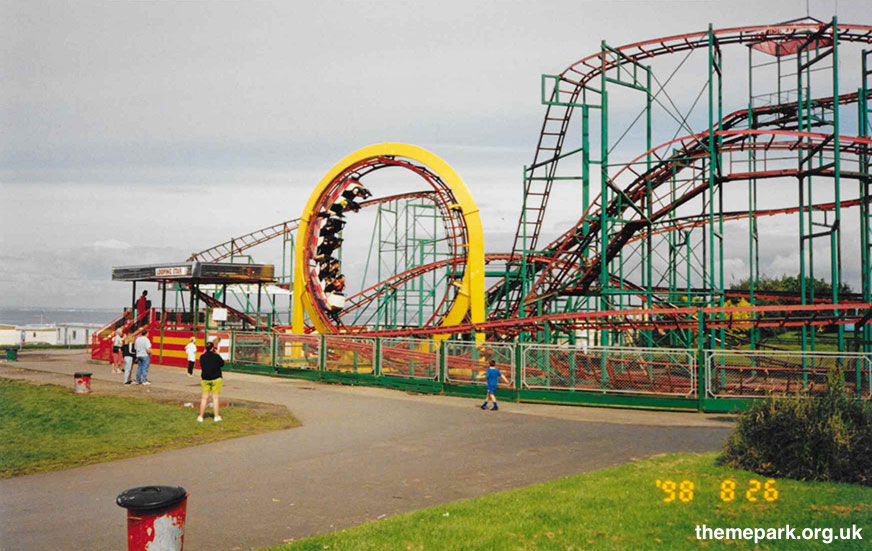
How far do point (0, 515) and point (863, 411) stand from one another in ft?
34.8

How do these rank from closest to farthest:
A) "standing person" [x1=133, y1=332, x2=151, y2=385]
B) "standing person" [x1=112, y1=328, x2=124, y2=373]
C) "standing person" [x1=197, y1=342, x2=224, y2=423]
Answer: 1. "standing person" [x1=197, y1=342, x2=224, y2=423]
2. "standing person" [x1=133, y1=332, x2=151, y2=385]
3. "standing person" [x1=112, y1=328, x2=124, y2=373]

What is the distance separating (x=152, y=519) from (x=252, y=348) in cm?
2284

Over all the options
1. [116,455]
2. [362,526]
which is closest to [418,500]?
[362,526]

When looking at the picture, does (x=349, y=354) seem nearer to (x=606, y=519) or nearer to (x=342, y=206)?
(x=342, y=206)

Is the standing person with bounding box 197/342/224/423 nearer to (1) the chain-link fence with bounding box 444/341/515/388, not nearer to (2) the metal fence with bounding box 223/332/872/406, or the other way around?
(2) the metal fence with bounding box 223/332/872/406

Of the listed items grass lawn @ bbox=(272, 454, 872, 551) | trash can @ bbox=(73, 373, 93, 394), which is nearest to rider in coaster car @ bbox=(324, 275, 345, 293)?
trash can @ bbox=(73, 373, 93, 394)

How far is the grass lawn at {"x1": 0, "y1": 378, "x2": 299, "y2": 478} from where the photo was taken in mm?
11203

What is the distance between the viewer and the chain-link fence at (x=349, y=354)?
23328 mm

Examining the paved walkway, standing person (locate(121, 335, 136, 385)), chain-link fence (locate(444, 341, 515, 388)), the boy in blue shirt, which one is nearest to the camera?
the paved walkway

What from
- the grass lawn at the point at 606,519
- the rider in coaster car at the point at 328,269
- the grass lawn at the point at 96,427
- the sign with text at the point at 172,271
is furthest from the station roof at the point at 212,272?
the grass lawn at the point at 606,519

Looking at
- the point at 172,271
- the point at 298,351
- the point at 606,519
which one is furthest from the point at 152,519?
the point at 172,271

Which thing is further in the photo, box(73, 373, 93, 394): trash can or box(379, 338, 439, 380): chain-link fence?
box(379, 338, 439, 380): chain-link fence

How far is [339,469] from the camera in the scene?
10648 millimetres

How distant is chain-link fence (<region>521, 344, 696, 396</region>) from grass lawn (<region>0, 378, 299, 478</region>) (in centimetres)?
684
